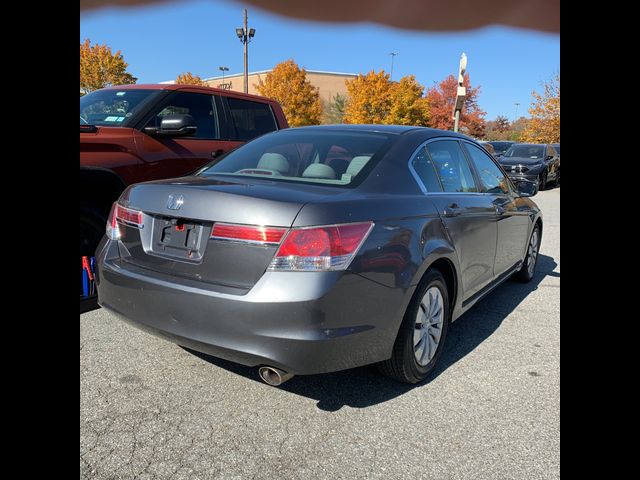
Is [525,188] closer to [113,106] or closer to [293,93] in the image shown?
[113,106]

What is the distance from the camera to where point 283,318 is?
7.32ft

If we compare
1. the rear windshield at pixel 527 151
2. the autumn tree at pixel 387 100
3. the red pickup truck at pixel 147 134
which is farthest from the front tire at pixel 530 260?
the autumn tree at pixel 387 100

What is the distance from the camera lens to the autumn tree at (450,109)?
5347 centimetres

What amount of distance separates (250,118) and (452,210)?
3444mm

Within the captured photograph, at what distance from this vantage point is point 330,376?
3105 mm

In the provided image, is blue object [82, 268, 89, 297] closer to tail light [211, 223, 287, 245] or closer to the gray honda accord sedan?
the gray honda accord sedan

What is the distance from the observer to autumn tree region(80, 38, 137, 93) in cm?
3653

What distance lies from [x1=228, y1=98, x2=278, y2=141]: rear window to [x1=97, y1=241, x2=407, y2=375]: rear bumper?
11.4 ft

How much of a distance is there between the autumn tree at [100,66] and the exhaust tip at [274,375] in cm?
3946

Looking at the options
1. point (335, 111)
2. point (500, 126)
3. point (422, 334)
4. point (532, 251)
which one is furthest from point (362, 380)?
point (500, 126)
